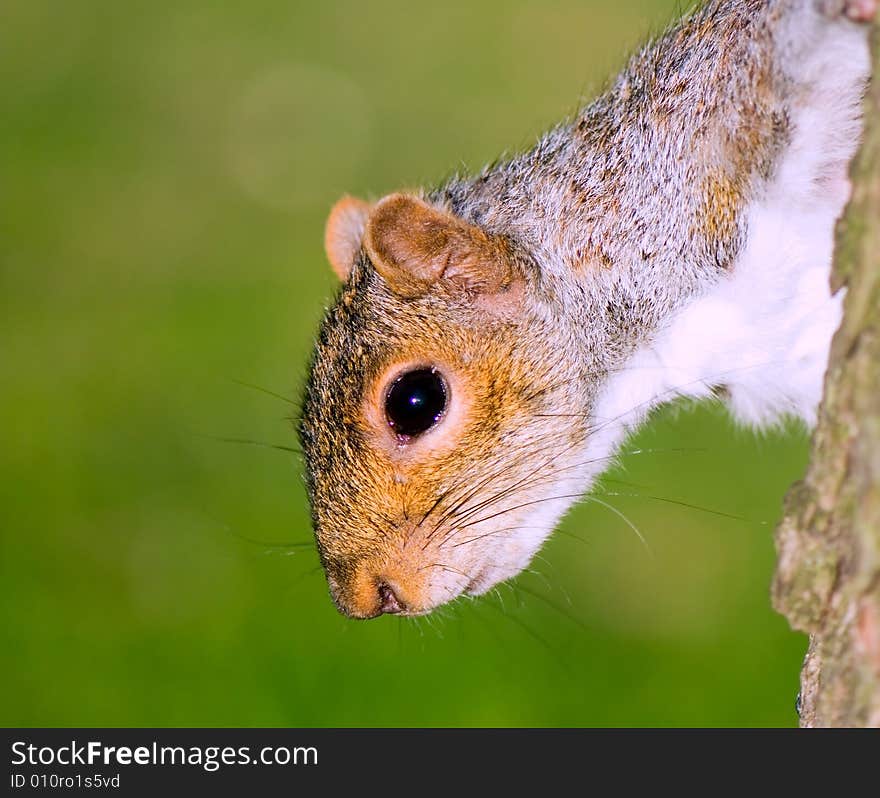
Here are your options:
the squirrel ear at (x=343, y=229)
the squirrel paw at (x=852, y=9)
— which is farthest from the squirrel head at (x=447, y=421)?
the squirrel paw at (x=852, y=9)

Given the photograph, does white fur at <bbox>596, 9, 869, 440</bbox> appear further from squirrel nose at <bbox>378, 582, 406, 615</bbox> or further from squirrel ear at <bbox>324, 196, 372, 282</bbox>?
squirrel ear at <bbox>324, 196, 372, 282</bbox>

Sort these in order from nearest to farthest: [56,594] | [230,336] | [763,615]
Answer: [763,615] → [56,594] → [230,336]

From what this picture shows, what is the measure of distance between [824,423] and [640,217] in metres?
0.68

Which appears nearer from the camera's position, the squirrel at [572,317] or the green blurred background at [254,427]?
the squirrel at [572,317]

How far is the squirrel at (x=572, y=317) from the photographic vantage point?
1.92 metres

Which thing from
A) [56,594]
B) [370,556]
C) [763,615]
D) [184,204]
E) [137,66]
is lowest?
[370,556]

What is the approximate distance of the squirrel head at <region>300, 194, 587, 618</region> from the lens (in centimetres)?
200

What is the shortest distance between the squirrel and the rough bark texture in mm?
484

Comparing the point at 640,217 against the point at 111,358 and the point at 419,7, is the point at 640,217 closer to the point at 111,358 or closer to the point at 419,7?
the point at 111,358

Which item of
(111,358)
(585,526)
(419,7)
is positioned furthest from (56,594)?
(419,7)

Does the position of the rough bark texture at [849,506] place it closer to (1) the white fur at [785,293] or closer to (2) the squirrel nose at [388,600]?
(1) the white fur at [785,293]

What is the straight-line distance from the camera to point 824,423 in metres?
1.39

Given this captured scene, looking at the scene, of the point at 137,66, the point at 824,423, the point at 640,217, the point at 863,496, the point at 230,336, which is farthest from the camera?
the point at 137,66

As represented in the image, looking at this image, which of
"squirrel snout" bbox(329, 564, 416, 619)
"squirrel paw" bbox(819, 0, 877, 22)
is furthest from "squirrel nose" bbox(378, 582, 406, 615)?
"squirrel paw" bbox(819, 0, 877, 22)
